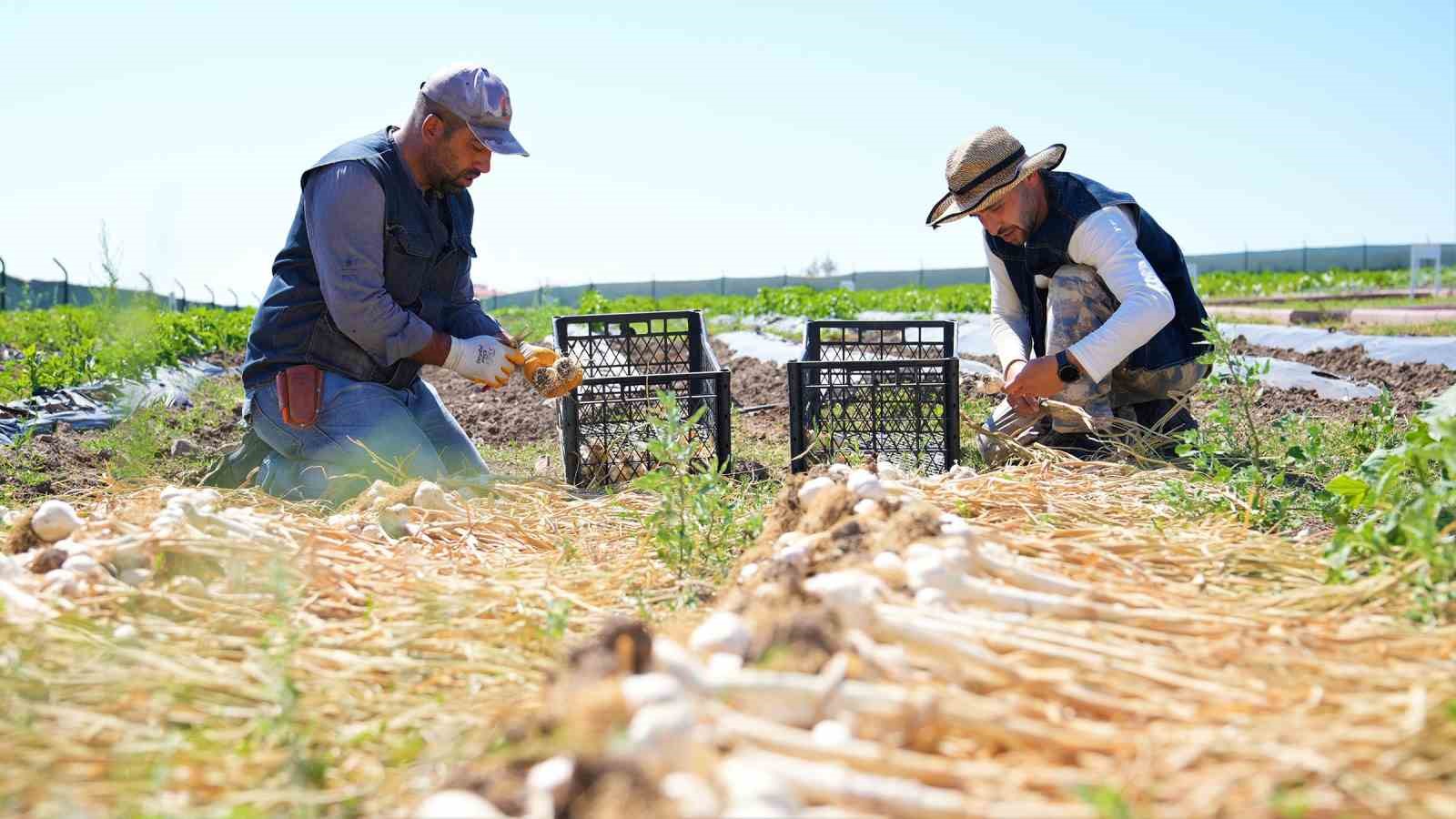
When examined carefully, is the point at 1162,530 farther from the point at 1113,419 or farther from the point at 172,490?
the point at 172,490

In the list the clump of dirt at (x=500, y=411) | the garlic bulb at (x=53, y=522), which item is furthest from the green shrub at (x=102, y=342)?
the clump of dirt at (x=500, y=411)

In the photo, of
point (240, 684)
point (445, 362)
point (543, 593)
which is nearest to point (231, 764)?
point (240, 684)

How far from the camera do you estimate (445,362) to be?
415 centimetres

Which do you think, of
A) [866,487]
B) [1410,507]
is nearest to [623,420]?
[866,487]

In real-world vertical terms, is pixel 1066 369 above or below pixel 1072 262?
below

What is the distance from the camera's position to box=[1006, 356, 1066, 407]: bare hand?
3.84m

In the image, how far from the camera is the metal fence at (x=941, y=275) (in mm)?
40594

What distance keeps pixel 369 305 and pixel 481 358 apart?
44 cm

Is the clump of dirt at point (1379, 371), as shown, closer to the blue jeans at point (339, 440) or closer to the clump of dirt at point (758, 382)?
Answer: the clump of dirt at point (758, 382)

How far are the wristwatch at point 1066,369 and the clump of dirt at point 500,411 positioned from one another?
2568mm

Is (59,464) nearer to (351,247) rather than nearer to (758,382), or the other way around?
(351,247)

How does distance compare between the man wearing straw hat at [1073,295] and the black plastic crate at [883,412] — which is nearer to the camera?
the man wearing straw hat at [1073,295]

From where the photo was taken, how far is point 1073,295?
13.7 feet

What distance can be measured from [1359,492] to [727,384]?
221cm
